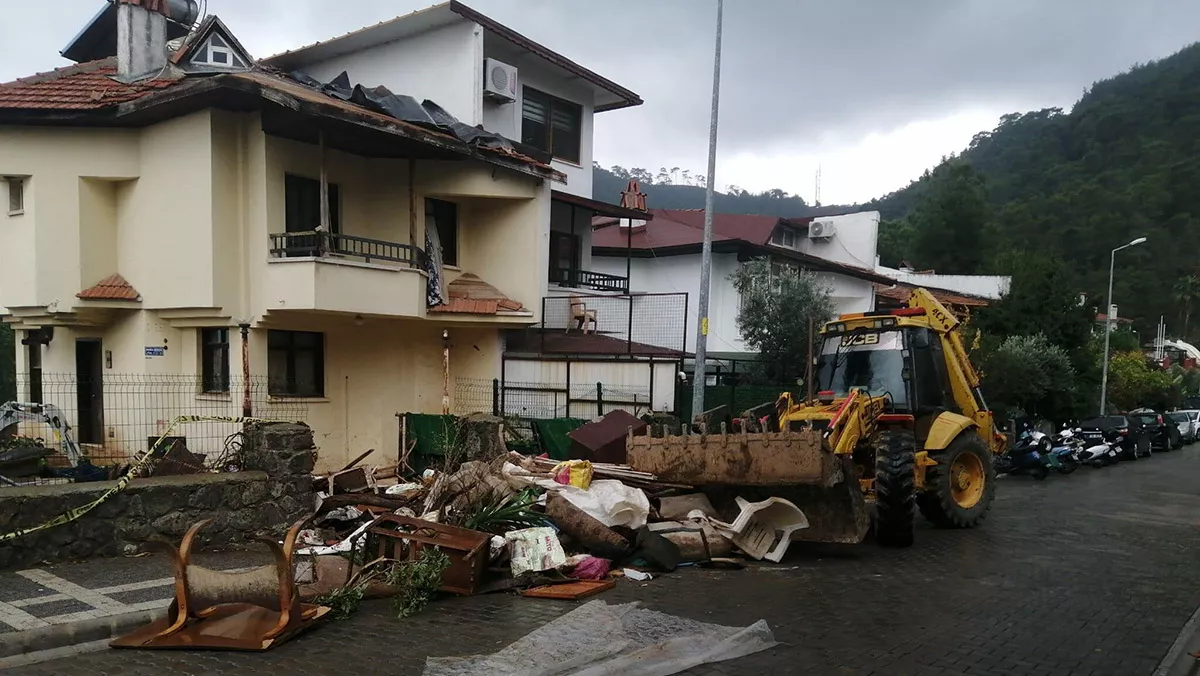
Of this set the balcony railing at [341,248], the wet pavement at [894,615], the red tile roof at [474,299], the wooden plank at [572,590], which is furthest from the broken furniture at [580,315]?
the wooden plank at [572,590]

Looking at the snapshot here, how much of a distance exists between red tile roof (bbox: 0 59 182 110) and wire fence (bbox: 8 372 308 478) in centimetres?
448

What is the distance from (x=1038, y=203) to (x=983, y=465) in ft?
203

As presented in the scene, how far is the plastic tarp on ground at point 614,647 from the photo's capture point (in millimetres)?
5262

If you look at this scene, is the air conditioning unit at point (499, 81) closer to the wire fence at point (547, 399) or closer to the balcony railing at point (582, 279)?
the balcony railing at point (582, 279)

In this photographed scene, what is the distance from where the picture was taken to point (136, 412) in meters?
11.4

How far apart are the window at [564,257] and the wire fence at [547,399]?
13.0 ft

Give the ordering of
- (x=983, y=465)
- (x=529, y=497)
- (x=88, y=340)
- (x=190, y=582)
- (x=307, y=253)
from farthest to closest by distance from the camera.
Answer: (x=88, y=340) < (x=307, y=253) < (x=983, y=465) < (x=529, y=497) < (x=190, y=582)

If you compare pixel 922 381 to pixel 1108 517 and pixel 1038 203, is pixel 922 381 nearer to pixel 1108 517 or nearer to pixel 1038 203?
pixel 1108 517

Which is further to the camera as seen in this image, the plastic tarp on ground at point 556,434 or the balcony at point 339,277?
the plastic tarp on ground at point 556,434

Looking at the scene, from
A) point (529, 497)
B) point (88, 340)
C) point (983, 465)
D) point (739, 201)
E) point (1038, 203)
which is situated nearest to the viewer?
point (529, 497)

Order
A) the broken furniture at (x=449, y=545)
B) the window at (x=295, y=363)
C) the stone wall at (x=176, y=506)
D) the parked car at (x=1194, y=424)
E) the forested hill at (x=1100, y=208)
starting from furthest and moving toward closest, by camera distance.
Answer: the forested hill at (x=1100, y=208), the parked car at (x=1194, y=424), the window at (x=295, y=363), the stone wall at (x=176, y=506), the broken furniture at (x=449, y=545)

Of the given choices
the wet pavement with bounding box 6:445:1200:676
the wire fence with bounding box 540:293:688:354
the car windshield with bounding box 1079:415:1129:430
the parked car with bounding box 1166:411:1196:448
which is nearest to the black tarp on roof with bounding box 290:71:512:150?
the wire fence with bounding box 540:293:688:354

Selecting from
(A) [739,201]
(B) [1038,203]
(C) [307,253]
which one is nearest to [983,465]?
(C) [307,253]

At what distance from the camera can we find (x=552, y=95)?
1972cm
